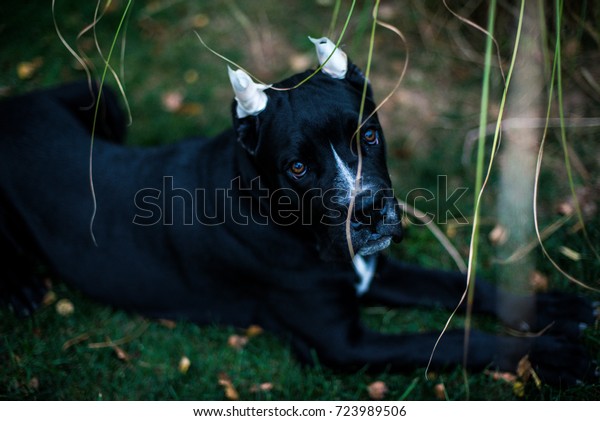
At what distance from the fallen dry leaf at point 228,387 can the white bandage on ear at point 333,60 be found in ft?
6.42

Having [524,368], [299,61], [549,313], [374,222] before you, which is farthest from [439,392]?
[299,61]

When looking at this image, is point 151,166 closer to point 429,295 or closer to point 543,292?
point 429,295

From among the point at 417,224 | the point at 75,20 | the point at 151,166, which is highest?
the point at 75,20

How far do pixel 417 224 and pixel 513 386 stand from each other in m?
1.33

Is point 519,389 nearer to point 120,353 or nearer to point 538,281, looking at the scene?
point 538,281

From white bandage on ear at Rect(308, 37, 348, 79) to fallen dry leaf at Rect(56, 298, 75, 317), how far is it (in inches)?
97.7

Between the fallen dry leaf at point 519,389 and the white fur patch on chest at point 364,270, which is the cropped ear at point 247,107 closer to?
the white fur patch on chest at point 364,270

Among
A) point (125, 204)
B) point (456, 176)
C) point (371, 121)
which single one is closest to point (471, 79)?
point (456, 176)

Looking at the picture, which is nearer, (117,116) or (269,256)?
(269,256)

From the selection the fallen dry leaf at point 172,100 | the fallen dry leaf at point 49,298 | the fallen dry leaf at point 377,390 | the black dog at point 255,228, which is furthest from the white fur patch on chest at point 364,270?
the fallen dry leaf at point 172,100

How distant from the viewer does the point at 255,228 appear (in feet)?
9.59

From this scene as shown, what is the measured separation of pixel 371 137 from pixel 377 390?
4.99ft
